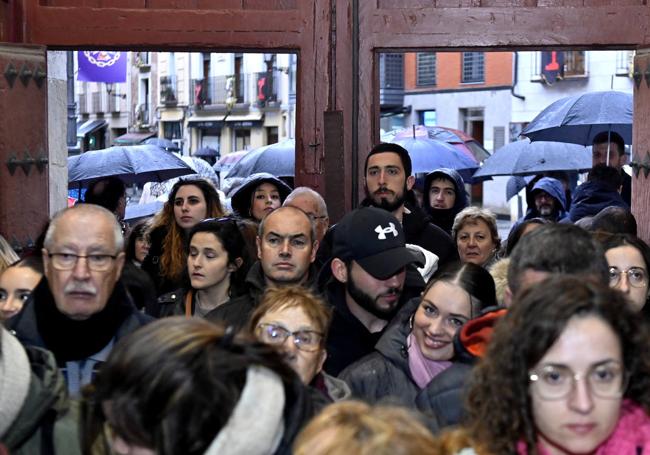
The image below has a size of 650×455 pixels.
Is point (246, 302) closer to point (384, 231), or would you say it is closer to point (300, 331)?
point (384, 231)

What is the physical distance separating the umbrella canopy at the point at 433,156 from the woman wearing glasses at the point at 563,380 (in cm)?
1030

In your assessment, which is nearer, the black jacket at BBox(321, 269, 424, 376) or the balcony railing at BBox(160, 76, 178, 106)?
the black jacket at BBox(321, 269, 424, 376)

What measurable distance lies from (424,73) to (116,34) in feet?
109

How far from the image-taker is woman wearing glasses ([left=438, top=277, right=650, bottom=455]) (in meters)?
2.43

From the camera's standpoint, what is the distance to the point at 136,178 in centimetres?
1108

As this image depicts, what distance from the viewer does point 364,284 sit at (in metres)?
4.59

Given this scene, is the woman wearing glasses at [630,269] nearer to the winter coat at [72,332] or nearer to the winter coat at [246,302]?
the winter coat at [246,302]

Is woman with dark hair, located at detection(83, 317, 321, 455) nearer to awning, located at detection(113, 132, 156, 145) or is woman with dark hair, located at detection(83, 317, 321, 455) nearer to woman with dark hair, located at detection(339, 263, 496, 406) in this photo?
woman with dark hair, located at detection(339, 263, 496, 406)

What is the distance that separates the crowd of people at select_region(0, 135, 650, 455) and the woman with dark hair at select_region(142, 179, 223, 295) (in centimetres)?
3

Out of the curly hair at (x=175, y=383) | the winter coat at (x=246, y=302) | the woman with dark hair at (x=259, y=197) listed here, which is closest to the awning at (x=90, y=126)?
the woman with dark hair at (x=259, y=197)

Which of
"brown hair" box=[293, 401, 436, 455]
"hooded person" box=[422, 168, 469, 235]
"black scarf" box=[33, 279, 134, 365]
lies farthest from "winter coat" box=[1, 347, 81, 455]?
"hooded person" box=[422, 168, 469, 235]

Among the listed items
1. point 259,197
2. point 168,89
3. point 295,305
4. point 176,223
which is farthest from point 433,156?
point 168,89

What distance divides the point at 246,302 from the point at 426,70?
113 feet

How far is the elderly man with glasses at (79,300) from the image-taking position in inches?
135
